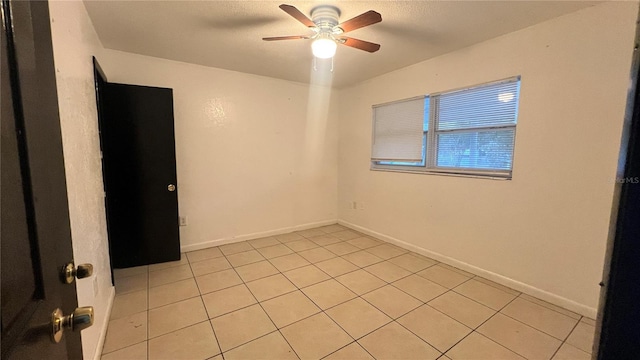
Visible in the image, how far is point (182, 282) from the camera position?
2.57m

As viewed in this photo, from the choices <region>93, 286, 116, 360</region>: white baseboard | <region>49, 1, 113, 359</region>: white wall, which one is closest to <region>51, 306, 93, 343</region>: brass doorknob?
<region>49, 1, 113, 359</region>: white wall

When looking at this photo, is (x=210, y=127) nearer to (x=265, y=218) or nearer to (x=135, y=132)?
(x=135, y=132)

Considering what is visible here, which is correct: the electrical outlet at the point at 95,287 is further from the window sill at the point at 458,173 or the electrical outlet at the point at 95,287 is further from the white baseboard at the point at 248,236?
the window sill at the point at 458,173

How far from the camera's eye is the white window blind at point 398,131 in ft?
10.8

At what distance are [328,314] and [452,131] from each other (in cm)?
237

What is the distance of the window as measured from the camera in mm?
2512

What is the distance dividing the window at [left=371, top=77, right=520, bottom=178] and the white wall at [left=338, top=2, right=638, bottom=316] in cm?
11

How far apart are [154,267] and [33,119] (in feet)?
9.52

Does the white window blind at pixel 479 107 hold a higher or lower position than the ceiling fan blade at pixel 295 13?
lower

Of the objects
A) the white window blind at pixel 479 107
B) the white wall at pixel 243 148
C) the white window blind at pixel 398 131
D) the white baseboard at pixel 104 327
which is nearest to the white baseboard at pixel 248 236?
the white wall at pixel 243 148

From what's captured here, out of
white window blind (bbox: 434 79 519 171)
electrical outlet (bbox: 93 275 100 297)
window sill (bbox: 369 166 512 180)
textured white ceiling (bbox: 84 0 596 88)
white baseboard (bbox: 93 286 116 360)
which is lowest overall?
white baseboard (bbox: 93 286 116 360)

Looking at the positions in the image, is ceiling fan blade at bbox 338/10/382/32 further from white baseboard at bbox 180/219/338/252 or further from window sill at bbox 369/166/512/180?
white baseboard at bbox 180/219/338/252

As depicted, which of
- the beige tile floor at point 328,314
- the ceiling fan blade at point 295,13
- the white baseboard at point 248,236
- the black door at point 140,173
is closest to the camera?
the ceiling fan blade at point 295,13

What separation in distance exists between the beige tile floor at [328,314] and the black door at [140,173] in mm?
255
